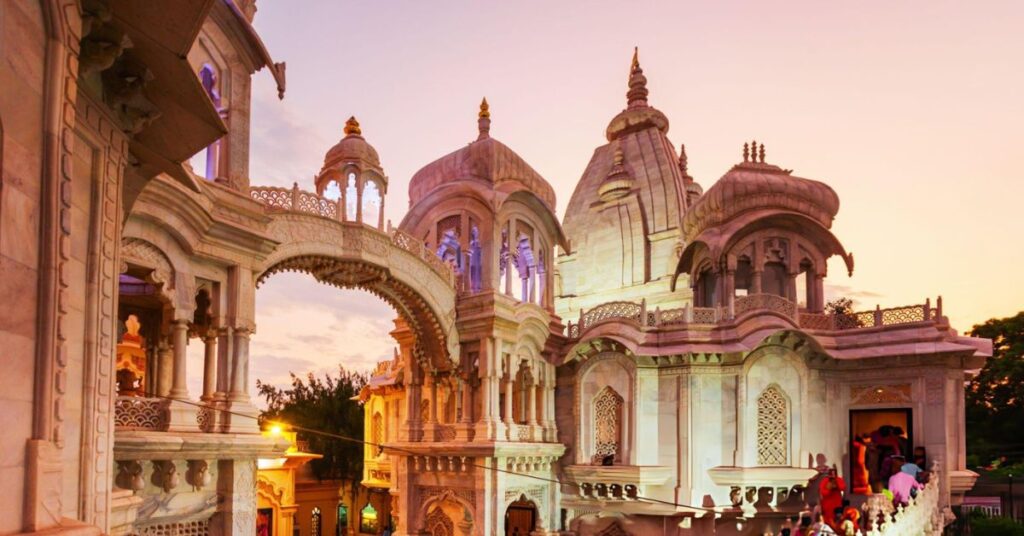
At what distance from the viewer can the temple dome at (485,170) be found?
53.9 ft

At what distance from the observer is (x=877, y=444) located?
57.6 feet

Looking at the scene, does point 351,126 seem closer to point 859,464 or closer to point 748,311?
point 748,311

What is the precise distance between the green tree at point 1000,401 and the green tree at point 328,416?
22.0 m

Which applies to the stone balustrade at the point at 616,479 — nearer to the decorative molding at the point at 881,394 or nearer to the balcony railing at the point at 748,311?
the balcony railing at the point at 748,311

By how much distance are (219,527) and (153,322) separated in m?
3.60

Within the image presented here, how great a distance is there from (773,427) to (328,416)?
20787 mm

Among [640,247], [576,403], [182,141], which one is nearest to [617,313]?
[576,403]

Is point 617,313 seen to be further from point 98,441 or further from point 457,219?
point 98,441

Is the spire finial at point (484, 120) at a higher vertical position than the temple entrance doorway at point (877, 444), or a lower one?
higher

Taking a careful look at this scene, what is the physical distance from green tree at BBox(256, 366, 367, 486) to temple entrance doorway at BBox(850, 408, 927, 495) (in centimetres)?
1775

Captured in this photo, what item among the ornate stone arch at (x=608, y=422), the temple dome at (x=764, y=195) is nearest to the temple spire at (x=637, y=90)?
the temple dome at (x=764, y=195)

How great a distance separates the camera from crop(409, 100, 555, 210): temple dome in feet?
53.9

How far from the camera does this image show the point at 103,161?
461 cm

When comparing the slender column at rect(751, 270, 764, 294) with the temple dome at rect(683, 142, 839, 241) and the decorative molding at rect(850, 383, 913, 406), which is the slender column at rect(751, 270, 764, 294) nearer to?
the temple dome at rect(683, 142, 839, 241)
